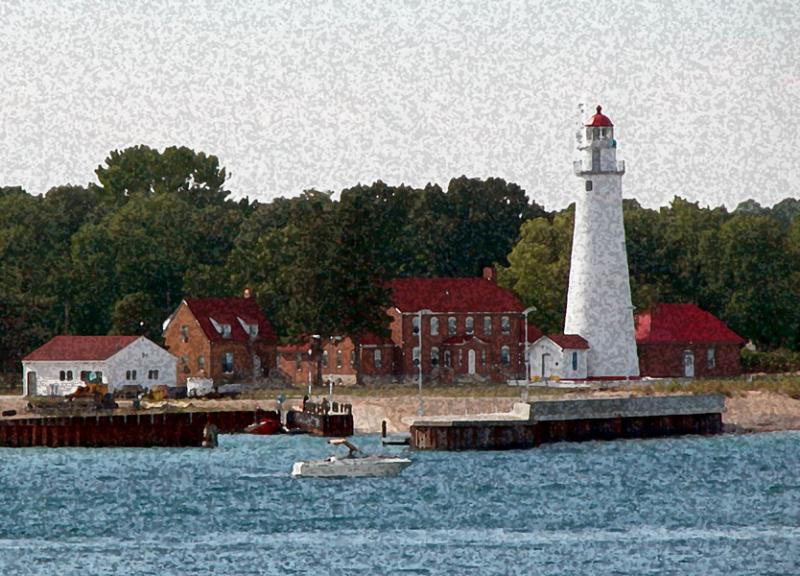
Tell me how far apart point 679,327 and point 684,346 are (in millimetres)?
1422

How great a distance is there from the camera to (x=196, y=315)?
136 metres

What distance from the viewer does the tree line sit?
5261 inches

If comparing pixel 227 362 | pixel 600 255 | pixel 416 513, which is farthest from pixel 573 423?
pixel 227 362

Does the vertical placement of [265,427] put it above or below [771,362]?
below

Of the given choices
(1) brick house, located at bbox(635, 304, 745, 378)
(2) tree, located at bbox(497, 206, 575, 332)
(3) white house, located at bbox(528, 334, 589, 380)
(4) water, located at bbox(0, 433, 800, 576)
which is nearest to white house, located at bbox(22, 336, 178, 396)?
(3) white house, located at bbox(528, 334, 589, 380)

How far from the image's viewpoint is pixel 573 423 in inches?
4058

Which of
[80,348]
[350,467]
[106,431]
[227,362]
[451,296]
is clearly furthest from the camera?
[451,296]

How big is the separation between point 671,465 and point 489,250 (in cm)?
7965

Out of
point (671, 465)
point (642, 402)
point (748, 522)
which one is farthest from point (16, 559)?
point (642, 402)

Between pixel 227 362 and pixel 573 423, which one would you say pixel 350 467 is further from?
pixel 227 362

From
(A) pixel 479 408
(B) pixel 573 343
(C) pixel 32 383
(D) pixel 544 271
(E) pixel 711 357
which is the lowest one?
(A) pixel 479 408

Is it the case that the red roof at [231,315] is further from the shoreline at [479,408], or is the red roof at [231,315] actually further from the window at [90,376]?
the shoreline at [479,408]

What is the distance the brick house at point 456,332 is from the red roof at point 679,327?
26.1ft

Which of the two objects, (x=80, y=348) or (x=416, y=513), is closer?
(x=416, y=513)
